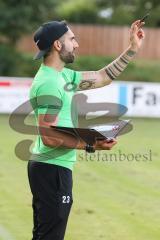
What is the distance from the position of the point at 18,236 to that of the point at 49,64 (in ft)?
10.7

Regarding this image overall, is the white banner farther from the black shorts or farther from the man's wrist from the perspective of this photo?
the black shorts

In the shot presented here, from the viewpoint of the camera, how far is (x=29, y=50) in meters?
44.8

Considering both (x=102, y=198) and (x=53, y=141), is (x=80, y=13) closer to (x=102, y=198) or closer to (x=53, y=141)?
(x=102, y=198)

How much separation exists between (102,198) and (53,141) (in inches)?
205

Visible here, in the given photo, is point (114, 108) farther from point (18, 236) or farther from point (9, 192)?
point (18, 236)

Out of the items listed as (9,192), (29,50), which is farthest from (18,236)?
(29,50)

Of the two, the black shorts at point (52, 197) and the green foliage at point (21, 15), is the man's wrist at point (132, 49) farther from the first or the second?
the green foliage at point (21, 15)

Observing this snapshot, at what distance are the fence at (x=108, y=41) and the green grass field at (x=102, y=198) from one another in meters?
29.5

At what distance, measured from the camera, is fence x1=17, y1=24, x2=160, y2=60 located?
45744 mm

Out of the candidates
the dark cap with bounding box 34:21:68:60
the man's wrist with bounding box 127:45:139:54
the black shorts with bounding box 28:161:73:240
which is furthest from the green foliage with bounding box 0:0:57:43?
the black shorts with bounding box 28:161:73:240

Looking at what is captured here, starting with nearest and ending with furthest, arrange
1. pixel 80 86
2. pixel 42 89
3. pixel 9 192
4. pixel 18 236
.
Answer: pixel 42 89 < pixel 80 86 < pixel 18 236 < pixel 9 192

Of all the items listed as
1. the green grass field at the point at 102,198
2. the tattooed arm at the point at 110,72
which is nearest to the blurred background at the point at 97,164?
the green grass field at the point at 102,198

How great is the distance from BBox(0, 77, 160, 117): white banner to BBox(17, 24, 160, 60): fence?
23350mm

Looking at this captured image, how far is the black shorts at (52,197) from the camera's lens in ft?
20.0
